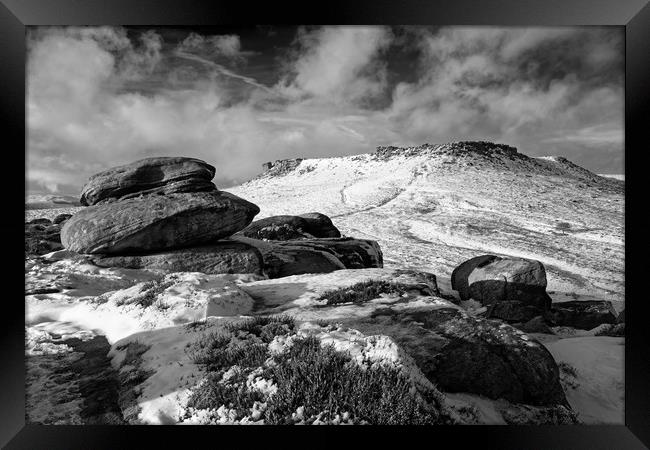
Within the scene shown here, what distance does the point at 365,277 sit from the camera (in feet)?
40.0

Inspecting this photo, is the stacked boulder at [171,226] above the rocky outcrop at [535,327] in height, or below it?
above

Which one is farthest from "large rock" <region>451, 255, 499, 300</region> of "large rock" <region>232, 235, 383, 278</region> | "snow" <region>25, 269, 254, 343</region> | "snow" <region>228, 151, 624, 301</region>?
"snow" <region>25, 269, 254, 343</region>

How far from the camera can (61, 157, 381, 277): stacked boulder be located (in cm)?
1497

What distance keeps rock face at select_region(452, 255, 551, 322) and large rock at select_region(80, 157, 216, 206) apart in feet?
43.5

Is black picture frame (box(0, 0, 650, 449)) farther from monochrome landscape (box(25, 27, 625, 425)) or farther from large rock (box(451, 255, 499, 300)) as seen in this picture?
large rock (box(451, 255, 499, 300))

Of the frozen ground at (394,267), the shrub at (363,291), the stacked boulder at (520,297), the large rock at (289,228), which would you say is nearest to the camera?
the frozen ground at (394,267)

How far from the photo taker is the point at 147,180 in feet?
54.8

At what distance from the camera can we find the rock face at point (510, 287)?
15.5m

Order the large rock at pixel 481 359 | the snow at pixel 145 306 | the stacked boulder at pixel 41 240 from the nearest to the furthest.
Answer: the large rock at pixel 481 359, the snow at pixel 145 306, the stacked boulder at pixel 41 240

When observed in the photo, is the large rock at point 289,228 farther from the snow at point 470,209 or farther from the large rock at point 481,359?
the large rock at point 481,359

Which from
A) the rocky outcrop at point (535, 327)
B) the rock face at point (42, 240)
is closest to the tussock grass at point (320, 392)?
the rocky outcrop at point (535, 327)
